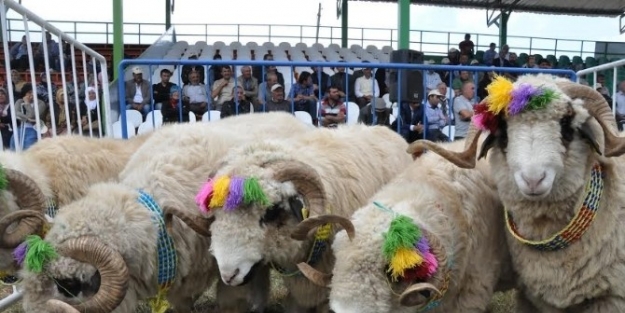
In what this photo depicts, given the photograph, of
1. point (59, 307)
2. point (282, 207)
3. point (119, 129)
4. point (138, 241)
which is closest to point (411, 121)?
point (119, 129)

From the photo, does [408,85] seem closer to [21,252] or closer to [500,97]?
[500,97]

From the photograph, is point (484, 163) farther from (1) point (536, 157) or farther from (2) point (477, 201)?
(1) point (536, 157)

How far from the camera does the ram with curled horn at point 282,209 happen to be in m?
3.52

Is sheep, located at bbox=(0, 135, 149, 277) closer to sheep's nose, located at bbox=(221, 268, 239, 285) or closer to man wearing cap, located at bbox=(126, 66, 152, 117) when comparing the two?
sheep's nose, located at bbox=(221, 268, 239, 285)

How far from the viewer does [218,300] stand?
14.6 feet

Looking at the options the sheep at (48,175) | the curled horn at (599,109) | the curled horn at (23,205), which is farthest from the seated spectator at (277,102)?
the curled horn at (599,109)

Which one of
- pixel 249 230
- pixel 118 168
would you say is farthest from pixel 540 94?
pixel 118 168

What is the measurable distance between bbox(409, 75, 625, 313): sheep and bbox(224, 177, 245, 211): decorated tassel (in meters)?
1.44

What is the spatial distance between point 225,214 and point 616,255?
7.36 feet

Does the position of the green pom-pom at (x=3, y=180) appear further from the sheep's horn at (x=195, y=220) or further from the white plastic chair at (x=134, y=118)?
the white plastic chair at (x=134, y=118)

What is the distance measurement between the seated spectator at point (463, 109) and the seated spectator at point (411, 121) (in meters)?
0.48

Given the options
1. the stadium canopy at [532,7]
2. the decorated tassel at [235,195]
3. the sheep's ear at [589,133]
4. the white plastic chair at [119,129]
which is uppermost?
the stadium canopy at [532,7]

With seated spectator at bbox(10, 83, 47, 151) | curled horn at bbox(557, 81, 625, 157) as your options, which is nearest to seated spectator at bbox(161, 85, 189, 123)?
seated spectator at bbox(10, 83, 47, 151)

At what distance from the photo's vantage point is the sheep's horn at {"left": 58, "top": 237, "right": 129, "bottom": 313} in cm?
325
